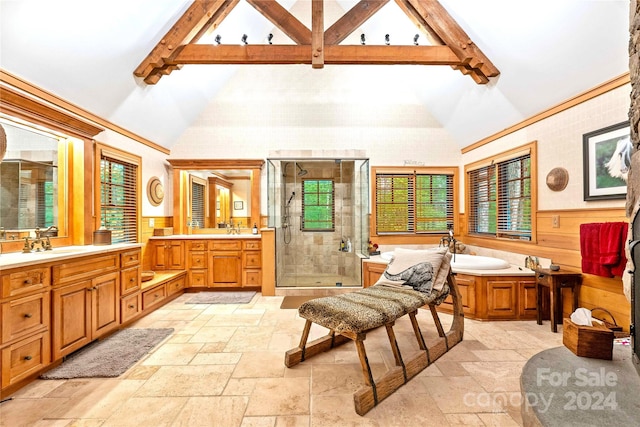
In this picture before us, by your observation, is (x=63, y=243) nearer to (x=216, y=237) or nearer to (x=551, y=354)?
(x=216, y=237)

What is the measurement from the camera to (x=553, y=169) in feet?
10.2

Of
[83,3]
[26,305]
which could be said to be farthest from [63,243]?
[83,3]

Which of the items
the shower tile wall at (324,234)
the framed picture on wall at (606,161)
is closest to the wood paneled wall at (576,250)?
the framed picture on wall at (606,161)

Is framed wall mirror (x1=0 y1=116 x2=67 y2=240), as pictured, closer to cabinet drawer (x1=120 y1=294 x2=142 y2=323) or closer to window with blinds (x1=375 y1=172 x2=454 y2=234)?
cabinet drawer (x1=120 y1=294 x2=142 y2=323)

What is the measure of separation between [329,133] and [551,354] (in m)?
4.09

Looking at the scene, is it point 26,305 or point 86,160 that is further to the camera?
point 86,160

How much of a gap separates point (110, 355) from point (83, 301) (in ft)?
1.65

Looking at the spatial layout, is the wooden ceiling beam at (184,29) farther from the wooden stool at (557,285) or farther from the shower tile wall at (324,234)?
the wooden stool at (557,285)

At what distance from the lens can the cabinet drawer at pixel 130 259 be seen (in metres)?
2.87

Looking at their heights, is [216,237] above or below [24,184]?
below

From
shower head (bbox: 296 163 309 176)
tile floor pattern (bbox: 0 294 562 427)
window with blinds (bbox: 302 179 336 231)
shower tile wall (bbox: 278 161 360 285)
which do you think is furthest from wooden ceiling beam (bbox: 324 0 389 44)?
tile floor pattern (bbox: 0 294 562 427)

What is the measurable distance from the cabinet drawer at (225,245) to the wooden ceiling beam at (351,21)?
294 centimetres

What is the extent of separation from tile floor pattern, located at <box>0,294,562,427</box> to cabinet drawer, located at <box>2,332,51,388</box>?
129 mm

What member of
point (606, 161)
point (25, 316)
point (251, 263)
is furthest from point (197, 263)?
point (606, 161)
